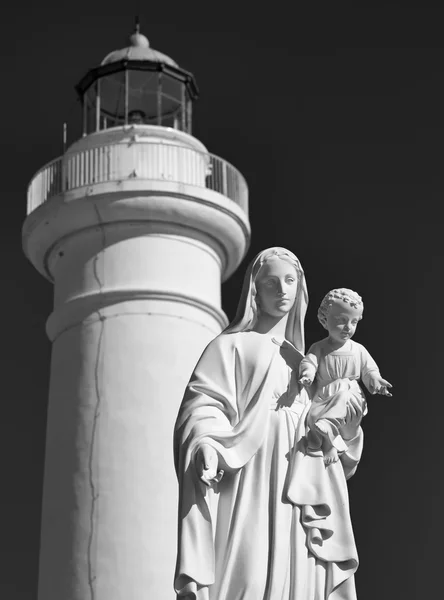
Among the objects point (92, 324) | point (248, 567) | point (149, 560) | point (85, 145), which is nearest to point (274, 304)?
point (248, 567)

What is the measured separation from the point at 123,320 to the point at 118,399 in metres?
1.22

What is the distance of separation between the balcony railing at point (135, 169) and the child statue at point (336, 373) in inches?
536

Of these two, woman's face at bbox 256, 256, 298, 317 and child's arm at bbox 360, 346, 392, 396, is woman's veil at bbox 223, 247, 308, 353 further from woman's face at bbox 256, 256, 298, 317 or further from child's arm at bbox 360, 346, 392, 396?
child's arm at bbox 360, 346, 392, 396

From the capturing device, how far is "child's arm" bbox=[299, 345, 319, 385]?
38.0 ft

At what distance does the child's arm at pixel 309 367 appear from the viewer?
38.0 feet

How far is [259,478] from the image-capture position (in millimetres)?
11492

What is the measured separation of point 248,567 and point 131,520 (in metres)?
12.4

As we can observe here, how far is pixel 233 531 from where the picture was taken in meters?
11.3

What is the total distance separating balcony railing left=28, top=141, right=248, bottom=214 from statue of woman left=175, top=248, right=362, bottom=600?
13.4 m

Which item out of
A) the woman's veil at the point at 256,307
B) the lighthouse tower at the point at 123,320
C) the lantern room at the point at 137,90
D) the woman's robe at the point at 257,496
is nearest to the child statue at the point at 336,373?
the woman's robe at the point at 257,496

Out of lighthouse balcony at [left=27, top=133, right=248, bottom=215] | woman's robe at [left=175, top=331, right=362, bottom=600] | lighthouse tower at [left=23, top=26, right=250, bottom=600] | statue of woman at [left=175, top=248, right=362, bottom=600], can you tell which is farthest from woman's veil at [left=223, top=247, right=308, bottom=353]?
lighthouse balcony at [left=27, top=133, right=248, bottom=215]

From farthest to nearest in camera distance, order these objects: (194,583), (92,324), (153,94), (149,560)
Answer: (153,94) < (92,324) < (149,560) < (194,583)

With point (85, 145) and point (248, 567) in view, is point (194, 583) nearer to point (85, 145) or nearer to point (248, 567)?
point (248, 567)

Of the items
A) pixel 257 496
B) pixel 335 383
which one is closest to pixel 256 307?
pixel 335 383
